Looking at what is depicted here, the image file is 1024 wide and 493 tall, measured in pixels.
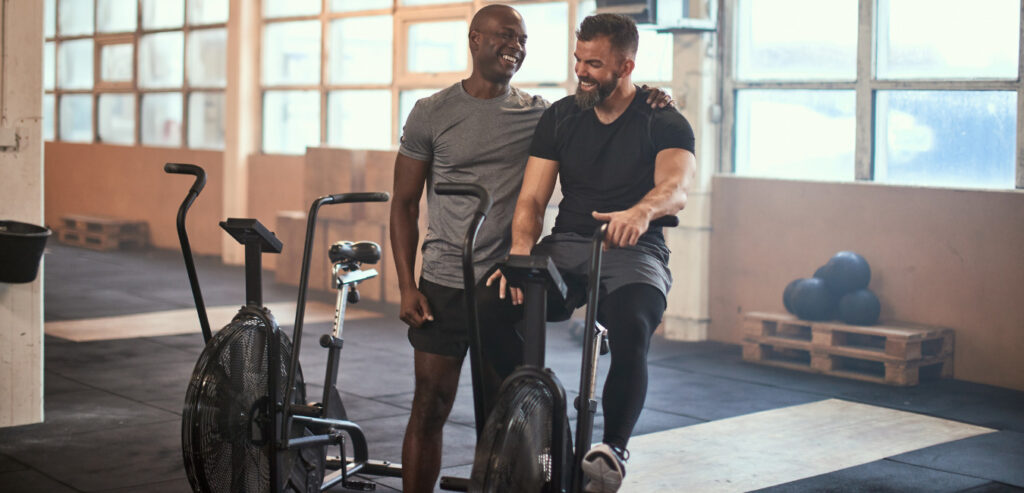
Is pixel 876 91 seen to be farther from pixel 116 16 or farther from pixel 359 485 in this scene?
pixel 116 16

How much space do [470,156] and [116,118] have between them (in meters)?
12.2

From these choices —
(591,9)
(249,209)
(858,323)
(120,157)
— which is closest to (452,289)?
(858,323)

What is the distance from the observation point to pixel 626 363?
317 cm

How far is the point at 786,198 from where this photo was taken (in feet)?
25.1

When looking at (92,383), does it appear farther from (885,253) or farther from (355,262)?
(885,253)

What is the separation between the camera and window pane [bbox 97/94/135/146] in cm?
1446

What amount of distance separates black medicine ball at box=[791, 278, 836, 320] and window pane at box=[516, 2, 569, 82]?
9.98ft

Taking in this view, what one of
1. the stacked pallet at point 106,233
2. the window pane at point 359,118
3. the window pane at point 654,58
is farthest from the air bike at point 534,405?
the stacked pallet at point 106,233

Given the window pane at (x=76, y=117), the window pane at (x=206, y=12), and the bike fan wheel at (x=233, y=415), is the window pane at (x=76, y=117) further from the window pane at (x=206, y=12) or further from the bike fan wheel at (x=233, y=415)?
the bike fan wheel at (x=233, y=415)

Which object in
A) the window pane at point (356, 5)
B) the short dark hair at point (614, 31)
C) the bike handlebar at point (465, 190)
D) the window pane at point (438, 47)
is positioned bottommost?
the bike handlebar at point (465, 190)

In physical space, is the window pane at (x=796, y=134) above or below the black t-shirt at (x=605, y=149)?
above

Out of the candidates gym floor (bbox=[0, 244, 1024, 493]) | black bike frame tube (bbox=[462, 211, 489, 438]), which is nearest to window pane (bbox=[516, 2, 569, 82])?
gym floor (bbox=[0, 244, 1024, 493])

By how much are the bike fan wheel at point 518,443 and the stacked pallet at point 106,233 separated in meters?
11.4

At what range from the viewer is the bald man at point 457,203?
3.57 metres
